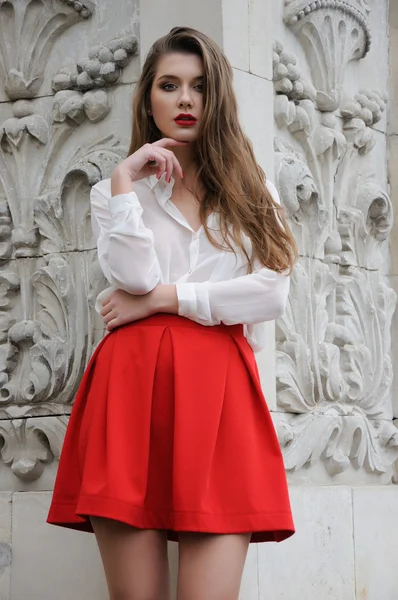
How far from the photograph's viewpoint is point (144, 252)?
2.94 metres

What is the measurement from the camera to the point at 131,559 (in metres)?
2.89

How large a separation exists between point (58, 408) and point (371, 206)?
1375 millimetres

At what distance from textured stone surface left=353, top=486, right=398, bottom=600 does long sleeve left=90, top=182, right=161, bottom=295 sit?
164 centimetres

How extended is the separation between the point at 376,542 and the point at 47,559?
1175 millimetres

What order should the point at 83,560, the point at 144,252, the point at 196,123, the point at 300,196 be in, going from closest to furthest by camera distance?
the point at 144,252, the point at 196,123, the point at 83,560, the point at 300,196

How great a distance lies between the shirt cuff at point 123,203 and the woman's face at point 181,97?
0.80ft

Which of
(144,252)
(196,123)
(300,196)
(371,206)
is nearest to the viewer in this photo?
(144,252)

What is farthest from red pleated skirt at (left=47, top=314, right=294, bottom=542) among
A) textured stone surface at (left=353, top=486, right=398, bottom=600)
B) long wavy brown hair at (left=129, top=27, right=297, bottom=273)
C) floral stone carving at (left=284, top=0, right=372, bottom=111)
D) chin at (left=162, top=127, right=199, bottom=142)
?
floral stone carving at (left=284, top=0, right=372, bottom=111)

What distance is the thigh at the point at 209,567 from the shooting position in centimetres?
283

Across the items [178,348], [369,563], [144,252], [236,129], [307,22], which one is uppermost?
[307,22]

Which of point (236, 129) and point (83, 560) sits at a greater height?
point (236, 129)

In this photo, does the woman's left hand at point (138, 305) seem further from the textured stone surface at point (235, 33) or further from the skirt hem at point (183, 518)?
the textured stone surface at point (235, 33)

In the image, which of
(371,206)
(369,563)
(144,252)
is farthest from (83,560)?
(371,206)

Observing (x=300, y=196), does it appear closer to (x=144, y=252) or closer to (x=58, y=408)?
(x=58, y=408)
